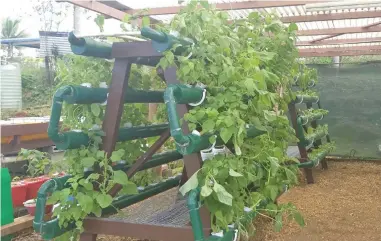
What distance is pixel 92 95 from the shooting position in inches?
95.7

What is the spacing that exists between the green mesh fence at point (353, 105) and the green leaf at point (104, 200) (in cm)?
722

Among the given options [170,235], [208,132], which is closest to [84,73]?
[208,132]

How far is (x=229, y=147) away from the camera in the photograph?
2479mm

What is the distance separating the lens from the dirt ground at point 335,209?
4.02 m

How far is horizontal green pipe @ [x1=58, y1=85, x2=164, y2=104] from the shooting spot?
2285mm

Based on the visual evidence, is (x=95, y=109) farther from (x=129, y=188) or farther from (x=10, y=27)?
(x=10, y=27)

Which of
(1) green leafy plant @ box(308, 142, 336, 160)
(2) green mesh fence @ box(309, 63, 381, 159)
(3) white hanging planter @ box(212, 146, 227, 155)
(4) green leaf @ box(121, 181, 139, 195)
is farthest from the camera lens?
(2) green mesh fence @ box(309, 63, 381, 159)

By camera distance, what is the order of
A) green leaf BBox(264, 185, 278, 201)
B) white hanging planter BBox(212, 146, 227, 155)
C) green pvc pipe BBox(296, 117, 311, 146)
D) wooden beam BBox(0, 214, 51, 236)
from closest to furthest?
white hanging planter BBox(212, 146, 227, 155) < green leaf BBox(264, 185, 278, 201) < wooden beam BBox(0, 214, 51, 236) < green pvc pipe BBox(296, 117, 311, 146)

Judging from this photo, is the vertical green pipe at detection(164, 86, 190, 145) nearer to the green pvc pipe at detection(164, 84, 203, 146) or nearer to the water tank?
the green pvc pipe at detection(164, 84, 203, 146)

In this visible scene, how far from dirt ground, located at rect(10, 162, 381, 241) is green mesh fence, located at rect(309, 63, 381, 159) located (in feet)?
3.22

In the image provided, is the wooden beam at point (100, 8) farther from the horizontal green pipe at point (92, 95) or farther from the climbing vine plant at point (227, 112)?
the climbing vine plant at point (227, 112)

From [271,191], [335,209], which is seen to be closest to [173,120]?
[271,191]

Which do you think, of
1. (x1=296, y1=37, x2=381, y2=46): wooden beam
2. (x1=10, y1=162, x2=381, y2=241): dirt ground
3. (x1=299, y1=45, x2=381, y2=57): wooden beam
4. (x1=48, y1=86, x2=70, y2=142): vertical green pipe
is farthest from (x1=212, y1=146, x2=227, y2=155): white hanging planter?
(x1=299, y1=45, x2=381, y2=57): wooden beam

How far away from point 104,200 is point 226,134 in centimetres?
81
